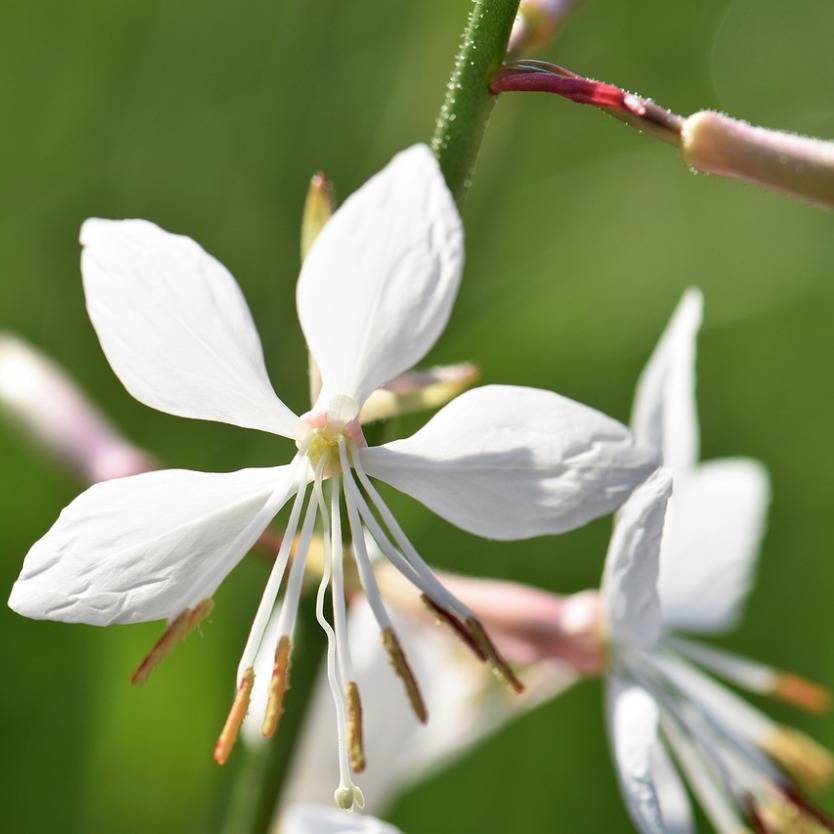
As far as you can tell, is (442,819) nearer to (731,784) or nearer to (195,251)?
(731,784)

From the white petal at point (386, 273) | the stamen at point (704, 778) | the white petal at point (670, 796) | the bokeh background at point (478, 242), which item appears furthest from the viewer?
the bokeh background at point (478, 242)

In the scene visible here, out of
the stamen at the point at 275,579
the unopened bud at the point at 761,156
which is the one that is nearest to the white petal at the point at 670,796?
the stamen at the point at 275,579

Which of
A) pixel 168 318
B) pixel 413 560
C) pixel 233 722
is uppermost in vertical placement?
pixel 168 318

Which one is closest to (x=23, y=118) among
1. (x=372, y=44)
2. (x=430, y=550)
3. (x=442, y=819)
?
(x=372, y=44)

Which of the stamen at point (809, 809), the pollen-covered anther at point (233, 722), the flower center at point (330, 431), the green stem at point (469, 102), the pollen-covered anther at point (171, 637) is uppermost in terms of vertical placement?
the green stem at point (469, 102)

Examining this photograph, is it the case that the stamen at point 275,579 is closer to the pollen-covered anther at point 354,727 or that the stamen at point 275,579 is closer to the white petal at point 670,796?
the pollen-covered anther at point 354,727

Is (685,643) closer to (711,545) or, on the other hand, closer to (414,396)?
(711,545)

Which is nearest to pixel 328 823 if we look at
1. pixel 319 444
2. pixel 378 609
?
pixel 378 609
